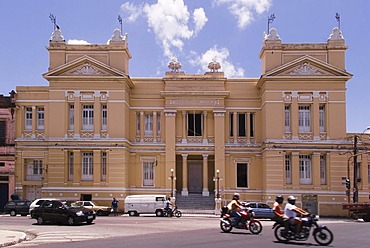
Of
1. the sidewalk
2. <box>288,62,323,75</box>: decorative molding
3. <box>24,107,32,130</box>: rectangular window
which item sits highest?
<box>288,62,323,75</box>: decorative molding

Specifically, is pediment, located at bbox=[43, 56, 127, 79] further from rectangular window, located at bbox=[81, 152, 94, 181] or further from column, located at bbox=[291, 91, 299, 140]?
column, located at bbox=[291, 91, 299, 140]

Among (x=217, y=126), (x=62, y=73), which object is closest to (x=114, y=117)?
(x=62, y=73)

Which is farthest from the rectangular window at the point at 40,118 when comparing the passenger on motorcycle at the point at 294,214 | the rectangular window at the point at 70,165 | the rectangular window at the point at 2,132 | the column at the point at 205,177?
the passenger on motorcycle at the point at 294,214

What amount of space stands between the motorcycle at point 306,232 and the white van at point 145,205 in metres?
26.2

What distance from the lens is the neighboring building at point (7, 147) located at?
170 ft

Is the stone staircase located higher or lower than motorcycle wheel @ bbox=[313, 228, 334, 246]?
lower

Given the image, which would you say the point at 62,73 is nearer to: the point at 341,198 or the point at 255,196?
the point at 255,196

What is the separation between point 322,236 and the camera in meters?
19.9

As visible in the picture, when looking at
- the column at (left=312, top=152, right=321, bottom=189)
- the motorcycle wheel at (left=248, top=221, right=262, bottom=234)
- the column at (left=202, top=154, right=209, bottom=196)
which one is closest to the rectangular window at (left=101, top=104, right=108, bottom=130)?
the column at (left=202, top=154, right=209, bottom=196)

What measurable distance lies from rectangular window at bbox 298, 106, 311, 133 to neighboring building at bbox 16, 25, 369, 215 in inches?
3.6

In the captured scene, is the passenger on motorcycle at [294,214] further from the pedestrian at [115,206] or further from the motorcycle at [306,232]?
the pedestrian at [115,206]

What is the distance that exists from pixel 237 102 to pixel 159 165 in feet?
31.2

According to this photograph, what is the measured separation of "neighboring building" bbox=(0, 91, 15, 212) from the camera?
2042 inches

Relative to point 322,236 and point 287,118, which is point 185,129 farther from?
point 322,236
